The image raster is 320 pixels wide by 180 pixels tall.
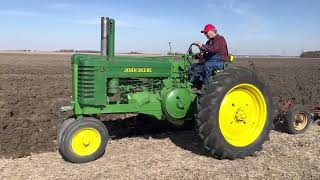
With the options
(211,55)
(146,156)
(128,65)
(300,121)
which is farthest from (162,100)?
(300,121)

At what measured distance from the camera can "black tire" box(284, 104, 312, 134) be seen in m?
8.20

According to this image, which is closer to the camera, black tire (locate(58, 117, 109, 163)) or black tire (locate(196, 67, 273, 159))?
black tire (locate(58, 117, 109, 163))

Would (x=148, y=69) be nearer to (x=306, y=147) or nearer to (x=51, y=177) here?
(x=51, y=177)

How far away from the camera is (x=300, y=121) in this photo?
335 inches

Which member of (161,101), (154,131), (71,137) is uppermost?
(161,101)

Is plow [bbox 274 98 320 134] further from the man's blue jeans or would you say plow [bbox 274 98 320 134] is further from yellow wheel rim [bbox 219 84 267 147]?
the man's blue jeans

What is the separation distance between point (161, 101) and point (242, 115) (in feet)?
4.15

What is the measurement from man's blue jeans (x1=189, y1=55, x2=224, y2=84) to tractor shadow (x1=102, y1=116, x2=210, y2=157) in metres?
1.08

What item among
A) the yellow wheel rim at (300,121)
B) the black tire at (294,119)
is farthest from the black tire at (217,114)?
the yellow wheel rim at (300,121)

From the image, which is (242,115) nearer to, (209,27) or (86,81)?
(209,27)

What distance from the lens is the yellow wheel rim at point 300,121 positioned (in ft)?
27.6

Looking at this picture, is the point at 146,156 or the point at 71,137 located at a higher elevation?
the point at 71,137

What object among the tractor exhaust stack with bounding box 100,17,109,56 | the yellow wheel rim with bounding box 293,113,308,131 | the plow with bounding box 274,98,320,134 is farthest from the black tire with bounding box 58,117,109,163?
the yellow wheel rim with bounding box 293,113,308,131

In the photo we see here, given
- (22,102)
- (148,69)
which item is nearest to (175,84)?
(148,69)
